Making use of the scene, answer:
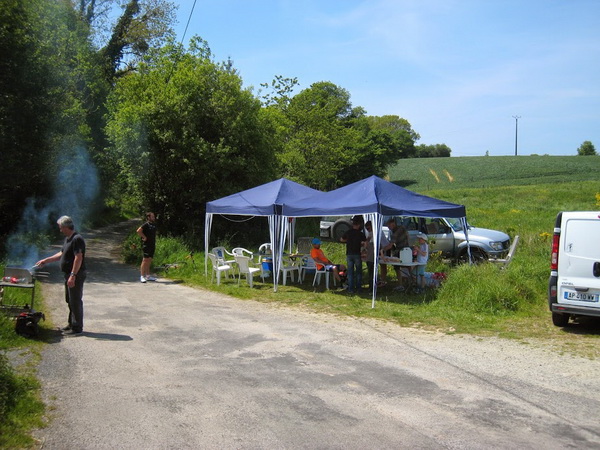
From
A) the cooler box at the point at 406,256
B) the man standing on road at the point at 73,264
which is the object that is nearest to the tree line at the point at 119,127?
the man standing on road at the point at 73,264

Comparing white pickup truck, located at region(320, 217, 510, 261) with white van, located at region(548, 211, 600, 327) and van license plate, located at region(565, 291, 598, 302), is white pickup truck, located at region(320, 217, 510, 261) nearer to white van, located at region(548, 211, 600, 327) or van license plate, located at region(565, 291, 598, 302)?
white van, located at region(548, 211, 600, 327)

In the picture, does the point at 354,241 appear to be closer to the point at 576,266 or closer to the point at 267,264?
the point at 267,264

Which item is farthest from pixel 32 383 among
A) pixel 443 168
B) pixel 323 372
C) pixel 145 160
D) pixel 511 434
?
pixel 443 168

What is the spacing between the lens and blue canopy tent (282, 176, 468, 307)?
10375 millimetres

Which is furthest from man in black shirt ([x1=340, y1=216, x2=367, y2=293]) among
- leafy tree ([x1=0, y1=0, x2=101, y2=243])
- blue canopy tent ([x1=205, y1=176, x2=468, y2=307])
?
leafy tree ([x1=0, y1=0, x2=101, y2=243])

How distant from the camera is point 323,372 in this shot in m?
5.98

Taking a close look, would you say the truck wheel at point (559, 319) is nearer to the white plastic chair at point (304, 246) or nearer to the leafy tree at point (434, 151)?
the white plastic chair at point (304, 246)

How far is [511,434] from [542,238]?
501 inches

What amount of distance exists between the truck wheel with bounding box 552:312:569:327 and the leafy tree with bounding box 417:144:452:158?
4188 inches

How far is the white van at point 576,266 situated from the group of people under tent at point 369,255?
138 inches

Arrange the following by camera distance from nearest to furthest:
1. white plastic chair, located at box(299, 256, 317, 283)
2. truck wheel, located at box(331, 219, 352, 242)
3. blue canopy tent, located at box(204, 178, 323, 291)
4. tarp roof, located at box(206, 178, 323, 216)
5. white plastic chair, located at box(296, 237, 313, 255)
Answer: blue canopy tent, located at box(204, 178, 323, 291)
tarp roof, located at box(206, 178, 323, 216)
white plastic chair, located at box(299, 256, 317, 283)
white plastic chair, located at box(296, 237, 313, 255)
truck wheel, located at box(331, 219, 352, 242)

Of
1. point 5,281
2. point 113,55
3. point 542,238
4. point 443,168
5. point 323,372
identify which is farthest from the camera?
point 443,168

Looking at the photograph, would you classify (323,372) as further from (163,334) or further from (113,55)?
(113,55)

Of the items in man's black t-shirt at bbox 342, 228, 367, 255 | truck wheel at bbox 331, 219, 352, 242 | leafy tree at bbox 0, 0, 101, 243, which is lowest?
man's black t-shirt at bbox 342, 228, 367, 255
